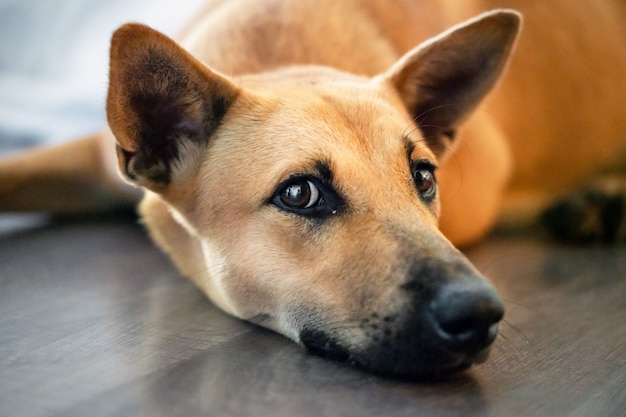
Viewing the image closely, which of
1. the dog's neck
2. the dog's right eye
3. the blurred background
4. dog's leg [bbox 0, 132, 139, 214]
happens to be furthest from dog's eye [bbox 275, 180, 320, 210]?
the blurred background

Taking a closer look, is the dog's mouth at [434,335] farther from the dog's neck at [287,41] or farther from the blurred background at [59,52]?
the blurred background at [59,52]

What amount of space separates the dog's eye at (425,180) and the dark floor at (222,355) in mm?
352

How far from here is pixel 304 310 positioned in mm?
1445

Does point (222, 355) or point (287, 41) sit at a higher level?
point (287, 41)

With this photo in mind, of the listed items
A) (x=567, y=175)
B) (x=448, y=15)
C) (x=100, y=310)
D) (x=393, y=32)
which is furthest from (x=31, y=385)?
(x=567, y=175)

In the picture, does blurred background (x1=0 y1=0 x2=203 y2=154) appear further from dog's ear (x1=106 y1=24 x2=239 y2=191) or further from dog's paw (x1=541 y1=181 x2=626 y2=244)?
dog's paw (x1=541 y1=181 x2=626 y2=244)

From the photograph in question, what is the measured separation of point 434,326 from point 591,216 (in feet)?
5.00

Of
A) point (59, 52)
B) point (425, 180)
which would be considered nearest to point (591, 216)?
point (425, 180)

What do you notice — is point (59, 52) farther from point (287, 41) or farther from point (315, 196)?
point (315, 196)

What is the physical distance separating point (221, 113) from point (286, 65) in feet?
1.65

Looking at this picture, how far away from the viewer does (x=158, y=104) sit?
1.59m

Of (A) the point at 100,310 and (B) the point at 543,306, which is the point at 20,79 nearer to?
(A) the point at 100,310

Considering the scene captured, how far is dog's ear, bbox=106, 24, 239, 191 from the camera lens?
1441 millimetres

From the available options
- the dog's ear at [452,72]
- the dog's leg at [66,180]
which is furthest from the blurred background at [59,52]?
the dog's ear at [452,72]
